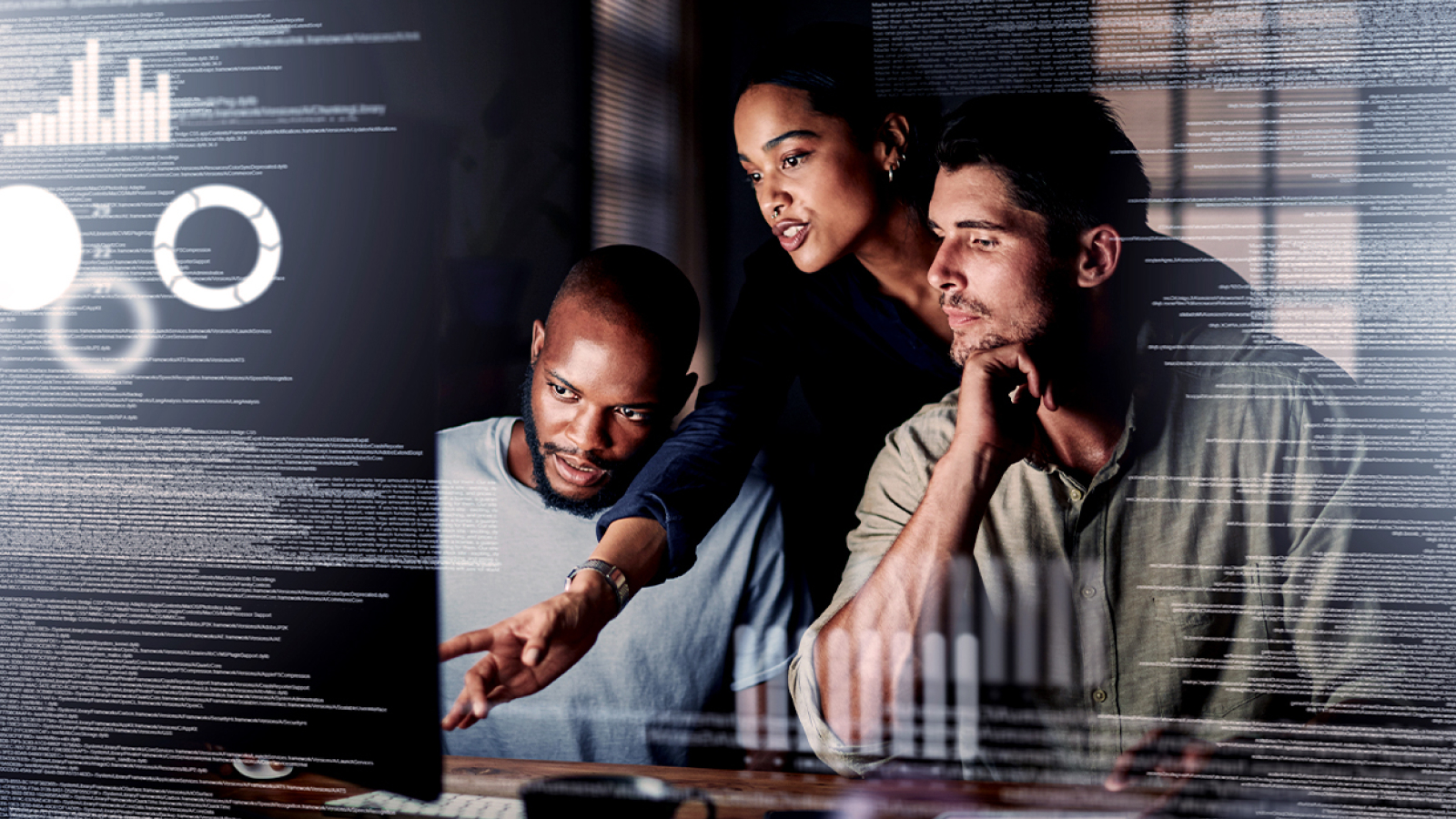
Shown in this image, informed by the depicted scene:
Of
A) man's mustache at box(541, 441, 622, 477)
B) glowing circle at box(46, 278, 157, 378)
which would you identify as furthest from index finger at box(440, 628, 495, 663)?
glowing circle at box(46, 278, 157, 378)

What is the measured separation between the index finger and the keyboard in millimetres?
249

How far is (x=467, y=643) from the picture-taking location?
144 cm

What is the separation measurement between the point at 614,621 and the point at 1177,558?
897mm

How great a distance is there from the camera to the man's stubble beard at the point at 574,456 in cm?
138

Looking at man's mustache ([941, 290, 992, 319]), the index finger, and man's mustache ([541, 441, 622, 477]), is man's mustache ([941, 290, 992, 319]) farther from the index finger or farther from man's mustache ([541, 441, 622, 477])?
the index finger

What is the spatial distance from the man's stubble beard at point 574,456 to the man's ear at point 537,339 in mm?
24

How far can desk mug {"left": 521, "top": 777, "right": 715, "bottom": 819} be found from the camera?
139 cm

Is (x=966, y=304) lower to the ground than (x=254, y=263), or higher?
lower

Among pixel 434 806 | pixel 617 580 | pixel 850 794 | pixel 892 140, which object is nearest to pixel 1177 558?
pixel 850 794

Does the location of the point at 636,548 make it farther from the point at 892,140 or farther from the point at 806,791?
the point at 892,140

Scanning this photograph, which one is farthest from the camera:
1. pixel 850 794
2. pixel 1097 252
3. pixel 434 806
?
pixel 434 806

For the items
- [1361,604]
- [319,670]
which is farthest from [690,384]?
[1361,604]

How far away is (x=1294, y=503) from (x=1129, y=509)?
0.24m
